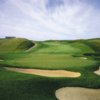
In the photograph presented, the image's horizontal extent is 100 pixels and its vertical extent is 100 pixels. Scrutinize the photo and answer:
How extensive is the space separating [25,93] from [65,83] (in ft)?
18.2

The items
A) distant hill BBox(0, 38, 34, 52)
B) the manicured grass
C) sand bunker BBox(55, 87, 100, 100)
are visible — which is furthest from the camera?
distant hill BBox(0, 38, 34, 52)

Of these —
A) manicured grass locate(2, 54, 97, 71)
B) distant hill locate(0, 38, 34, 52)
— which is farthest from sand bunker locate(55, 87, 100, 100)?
distant hill locate(0, 38, 34, 52)

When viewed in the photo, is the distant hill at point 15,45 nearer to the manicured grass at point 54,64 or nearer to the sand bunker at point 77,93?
the manicured grass at point 54,64

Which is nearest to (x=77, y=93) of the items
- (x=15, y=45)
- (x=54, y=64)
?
(x=54, y=64)

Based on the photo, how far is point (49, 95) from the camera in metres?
17.4

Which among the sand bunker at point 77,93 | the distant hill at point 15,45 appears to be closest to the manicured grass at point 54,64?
the sand bunker at point 77,93

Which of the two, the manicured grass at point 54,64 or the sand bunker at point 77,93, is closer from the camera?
the sand bunker at point 77,93

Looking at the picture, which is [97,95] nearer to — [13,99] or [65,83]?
[65,83]

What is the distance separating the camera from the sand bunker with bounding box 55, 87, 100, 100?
16953 mm

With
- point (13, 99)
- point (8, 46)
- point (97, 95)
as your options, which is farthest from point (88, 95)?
point (8, 46)

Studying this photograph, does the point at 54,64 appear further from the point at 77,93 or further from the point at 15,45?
the point at 15,45

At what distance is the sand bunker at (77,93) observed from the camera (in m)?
17.0

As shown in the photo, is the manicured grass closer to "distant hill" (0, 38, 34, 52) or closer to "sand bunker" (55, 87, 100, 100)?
"sand bunker" (55, 87, 100, 100)

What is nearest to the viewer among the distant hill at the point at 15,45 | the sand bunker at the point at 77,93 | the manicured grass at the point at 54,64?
the sand bunker at the point at 77,93
